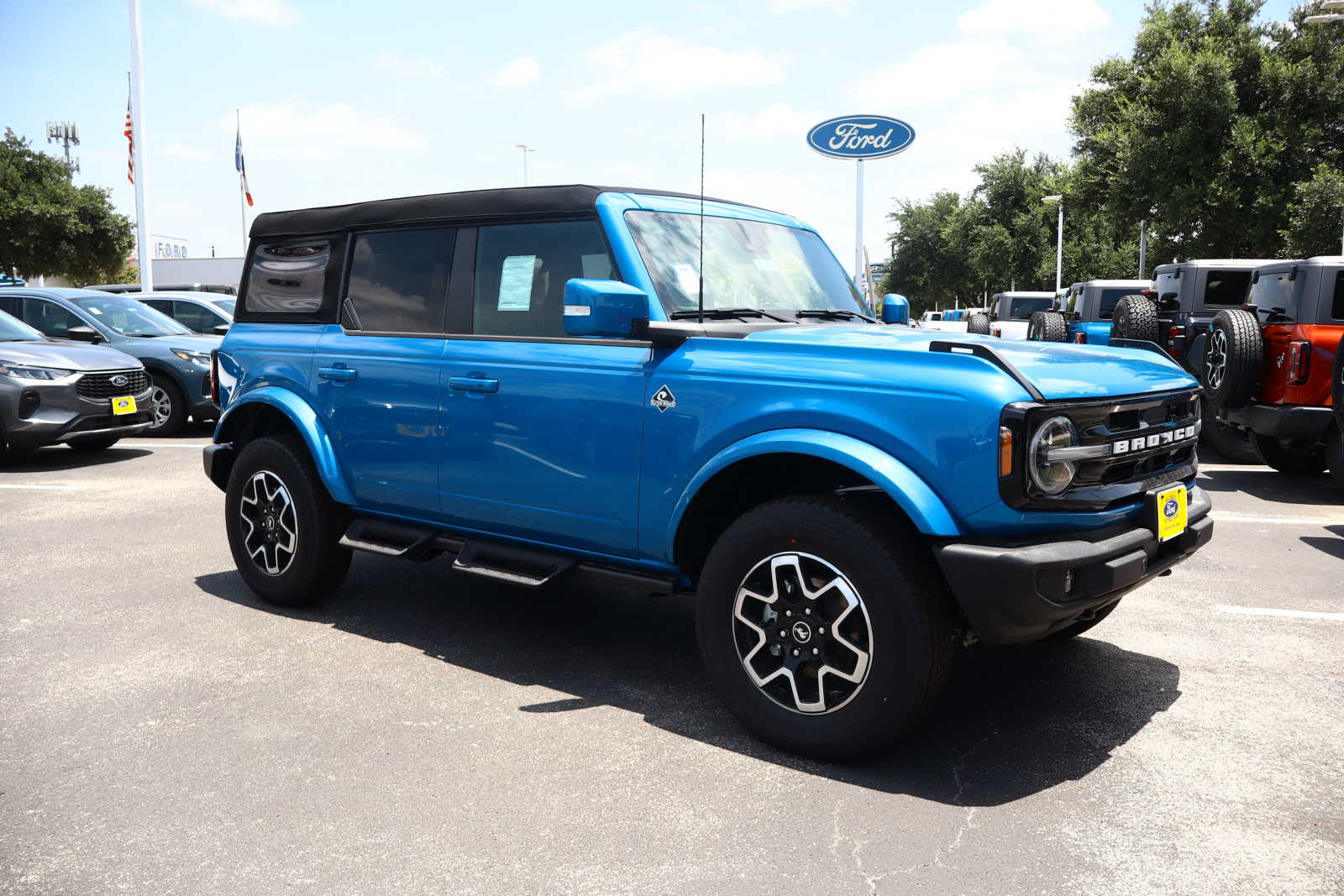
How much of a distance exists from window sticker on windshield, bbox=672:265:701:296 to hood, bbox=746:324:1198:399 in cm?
38

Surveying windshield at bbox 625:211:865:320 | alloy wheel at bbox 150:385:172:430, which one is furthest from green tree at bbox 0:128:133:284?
windshield at bbox 625:211:865:320

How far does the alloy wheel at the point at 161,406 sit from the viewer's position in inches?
490

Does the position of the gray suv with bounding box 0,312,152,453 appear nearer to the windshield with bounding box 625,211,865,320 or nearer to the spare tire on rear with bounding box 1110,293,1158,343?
the windshield with bounding box 625,211,865,320

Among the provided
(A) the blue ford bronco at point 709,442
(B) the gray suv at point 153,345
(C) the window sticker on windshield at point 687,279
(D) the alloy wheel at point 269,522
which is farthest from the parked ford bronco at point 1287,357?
(B) the gray suv at point 153,345

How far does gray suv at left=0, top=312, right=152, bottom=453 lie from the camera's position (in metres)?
9.72

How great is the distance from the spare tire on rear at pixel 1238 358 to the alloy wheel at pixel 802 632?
6949 millimetres

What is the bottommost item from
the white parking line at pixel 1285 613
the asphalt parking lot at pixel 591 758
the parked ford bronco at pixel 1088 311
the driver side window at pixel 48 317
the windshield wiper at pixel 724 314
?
the asphalt parking lot at pixel 591 758

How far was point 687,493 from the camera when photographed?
12.1 feet

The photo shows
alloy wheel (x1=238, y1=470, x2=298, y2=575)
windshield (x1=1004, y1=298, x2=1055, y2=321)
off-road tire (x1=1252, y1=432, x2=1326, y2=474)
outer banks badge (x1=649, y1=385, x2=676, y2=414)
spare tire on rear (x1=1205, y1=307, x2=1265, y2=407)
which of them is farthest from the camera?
windshield (x1=1004, y1=298, x2=1055, y2=321)

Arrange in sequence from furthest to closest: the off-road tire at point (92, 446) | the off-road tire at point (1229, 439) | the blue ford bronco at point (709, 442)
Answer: the off-road tire at point (92, 446) → the off-road tire at point (1229, 439) → the blue ford bronco at point (709, 442)

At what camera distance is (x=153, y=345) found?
40.3 ft

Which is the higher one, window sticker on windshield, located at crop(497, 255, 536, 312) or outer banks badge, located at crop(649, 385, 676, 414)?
window sticker on windshield, located at crop(497, 255, 536, 312)

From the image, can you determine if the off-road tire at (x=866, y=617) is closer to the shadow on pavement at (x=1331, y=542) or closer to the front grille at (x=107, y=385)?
the shadow on pavement at (x=1331, y=542)

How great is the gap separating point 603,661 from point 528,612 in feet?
2.88
